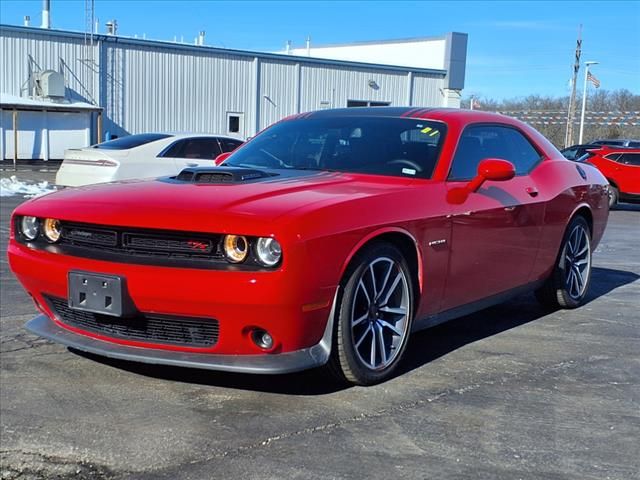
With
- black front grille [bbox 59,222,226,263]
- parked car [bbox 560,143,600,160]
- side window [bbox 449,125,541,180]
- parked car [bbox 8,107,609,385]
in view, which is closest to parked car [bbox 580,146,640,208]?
parked car [bbox 560,143,600,160]

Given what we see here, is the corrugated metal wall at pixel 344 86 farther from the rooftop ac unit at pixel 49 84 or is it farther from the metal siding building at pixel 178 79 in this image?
the rooftop ac unit at pixel 49 84

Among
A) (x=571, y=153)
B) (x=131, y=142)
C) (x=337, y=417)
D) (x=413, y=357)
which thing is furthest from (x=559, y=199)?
(x=571, y=153)

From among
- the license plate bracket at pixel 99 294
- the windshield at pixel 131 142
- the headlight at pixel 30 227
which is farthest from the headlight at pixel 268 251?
the windshield at pixel 131 142

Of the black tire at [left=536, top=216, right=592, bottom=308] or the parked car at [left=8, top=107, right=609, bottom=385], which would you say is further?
the black tire at [left=536, top=216, right=592, bottom=308]

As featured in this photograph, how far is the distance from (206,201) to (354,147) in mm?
1466

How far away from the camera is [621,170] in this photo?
1780 cm

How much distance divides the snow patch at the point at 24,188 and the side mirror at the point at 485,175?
40.3ft

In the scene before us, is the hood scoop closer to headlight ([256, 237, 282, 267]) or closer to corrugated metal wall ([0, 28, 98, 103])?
headlight ([256, 237, 282, 267])

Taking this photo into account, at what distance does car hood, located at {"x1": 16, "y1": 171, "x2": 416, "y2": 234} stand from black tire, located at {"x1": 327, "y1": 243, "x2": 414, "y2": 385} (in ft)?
1.16

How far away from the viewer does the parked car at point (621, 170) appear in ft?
58.0

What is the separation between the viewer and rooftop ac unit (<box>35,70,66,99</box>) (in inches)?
970

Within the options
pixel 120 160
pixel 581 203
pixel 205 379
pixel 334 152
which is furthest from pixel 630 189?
pixel 205 379

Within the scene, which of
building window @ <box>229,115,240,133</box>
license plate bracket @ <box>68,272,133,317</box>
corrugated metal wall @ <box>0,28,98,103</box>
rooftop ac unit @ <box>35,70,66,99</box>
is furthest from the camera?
building window @ <box>229,115,240,133</box>

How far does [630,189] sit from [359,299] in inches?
613
